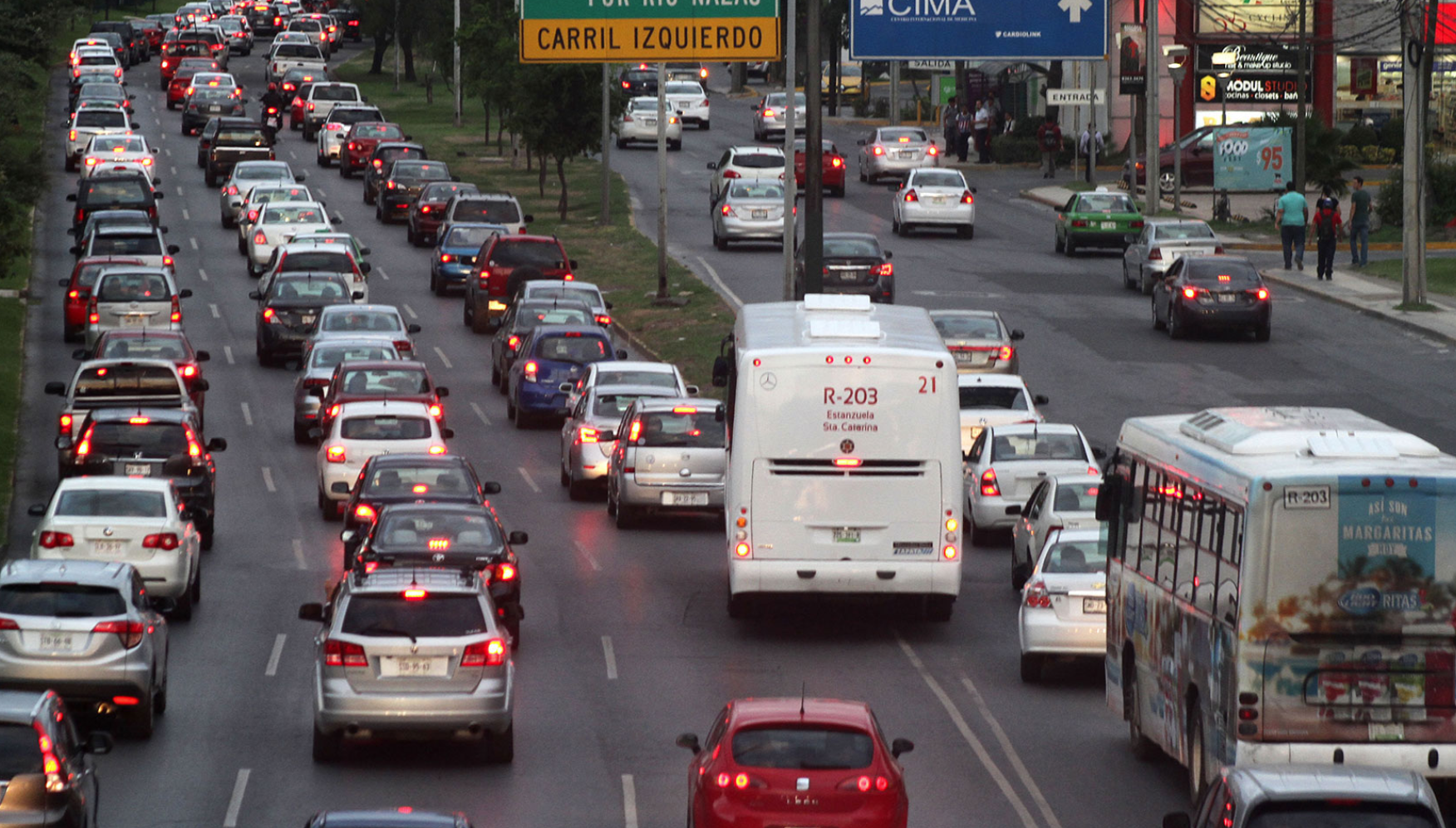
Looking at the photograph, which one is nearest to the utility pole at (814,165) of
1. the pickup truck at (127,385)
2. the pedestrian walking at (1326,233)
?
the pickup truck at (127,385)

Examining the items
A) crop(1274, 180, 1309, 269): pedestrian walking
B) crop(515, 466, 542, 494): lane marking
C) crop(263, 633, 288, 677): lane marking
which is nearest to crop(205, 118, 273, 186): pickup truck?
crop(1274, 180, 1309, 269): pedestrian walking

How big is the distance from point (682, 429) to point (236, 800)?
13.0 m

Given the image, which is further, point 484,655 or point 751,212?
point 751,212

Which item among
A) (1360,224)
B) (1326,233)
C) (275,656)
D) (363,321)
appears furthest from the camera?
(1360,224)

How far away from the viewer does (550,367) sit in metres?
37.1

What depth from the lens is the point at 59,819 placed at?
14.0 m

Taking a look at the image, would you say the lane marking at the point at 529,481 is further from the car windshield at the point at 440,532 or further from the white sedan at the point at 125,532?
the car windshield at the point at 440,532

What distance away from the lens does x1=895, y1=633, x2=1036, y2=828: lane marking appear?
17.0 meters

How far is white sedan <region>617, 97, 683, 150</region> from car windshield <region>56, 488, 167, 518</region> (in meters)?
54.2

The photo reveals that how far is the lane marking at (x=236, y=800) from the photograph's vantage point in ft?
53.9

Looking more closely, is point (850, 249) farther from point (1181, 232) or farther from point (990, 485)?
point (990, 485)

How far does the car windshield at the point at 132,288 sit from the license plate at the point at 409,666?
25.3 meters

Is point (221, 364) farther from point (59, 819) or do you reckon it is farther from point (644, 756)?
point (59, 819)

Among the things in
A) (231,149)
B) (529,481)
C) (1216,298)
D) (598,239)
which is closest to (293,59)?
(231,149)
